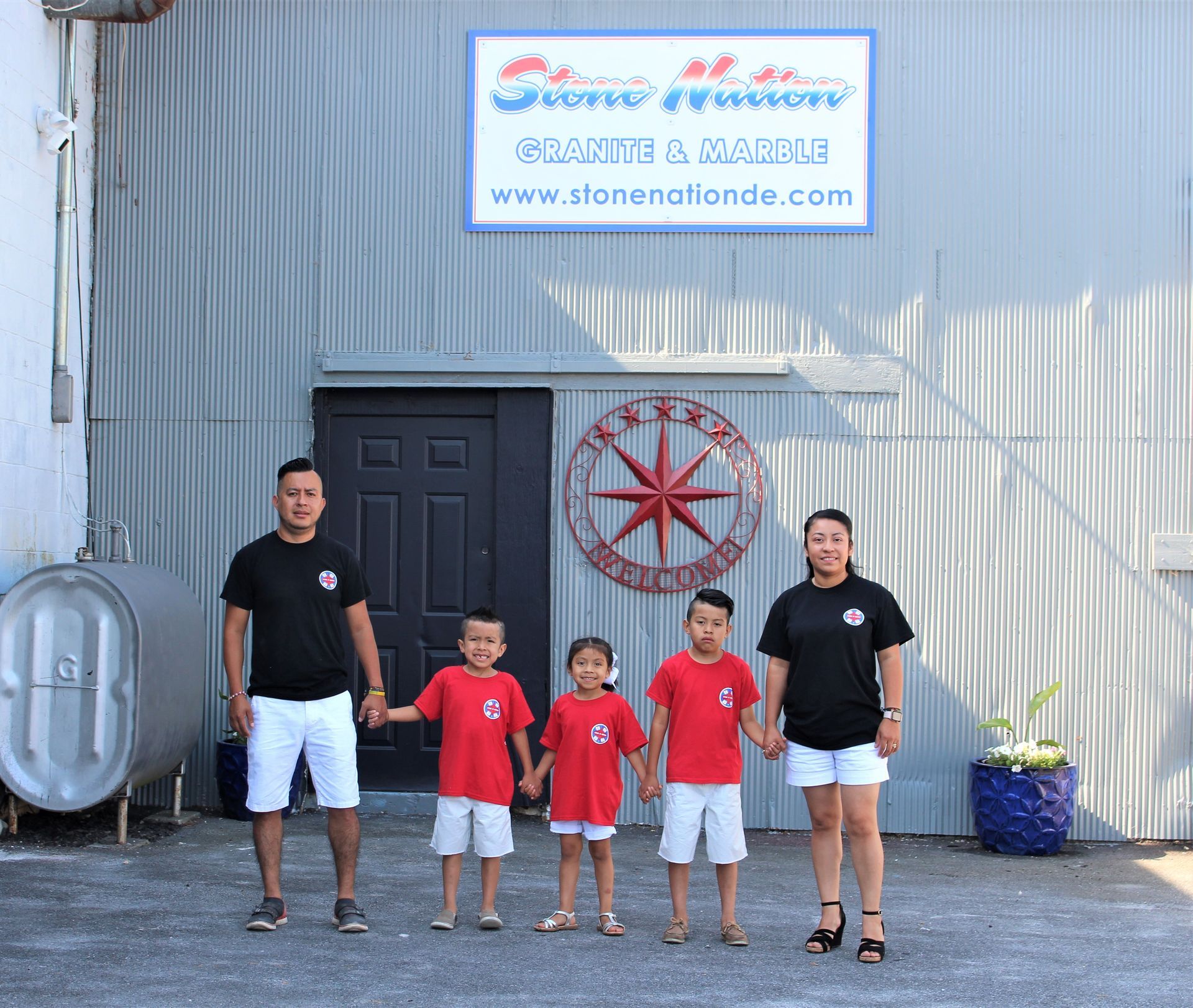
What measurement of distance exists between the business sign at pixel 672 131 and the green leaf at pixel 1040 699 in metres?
2.83

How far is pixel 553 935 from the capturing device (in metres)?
5.14

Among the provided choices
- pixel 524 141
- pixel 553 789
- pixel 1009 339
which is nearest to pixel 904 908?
pixel 553 789

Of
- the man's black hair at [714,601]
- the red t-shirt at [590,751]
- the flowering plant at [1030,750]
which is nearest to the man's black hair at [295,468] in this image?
the red t-shirt at [590,751]

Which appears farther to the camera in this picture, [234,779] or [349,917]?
[234,779]

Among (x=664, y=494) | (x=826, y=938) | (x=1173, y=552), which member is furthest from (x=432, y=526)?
(x=1173, y=552)

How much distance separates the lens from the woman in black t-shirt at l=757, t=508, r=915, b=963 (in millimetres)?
4938

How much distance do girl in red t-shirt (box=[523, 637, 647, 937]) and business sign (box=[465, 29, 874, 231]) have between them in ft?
11.5

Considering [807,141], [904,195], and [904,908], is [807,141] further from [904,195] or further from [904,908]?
[904,908]

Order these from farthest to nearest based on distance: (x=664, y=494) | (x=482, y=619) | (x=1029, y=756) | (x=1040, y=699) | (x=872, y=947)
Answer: (x=664, y=494) → (x=1040, y=699) → (x=1029, y=756) → (x=482, y=619) → (x=872, y=947)

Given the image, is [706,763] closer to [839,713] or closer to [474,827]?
[839,713]

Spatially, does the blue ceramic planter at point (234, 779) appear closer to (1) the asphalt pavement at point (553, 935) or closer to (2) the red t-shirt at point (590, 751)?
(1) the asphalt pavement at point (553, 935)

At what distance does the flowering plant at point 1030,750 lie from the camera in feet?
24.1

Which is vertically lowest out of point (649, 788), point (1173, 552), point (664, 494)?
point (649, 788)

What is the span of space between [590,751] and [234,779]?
124 inches
